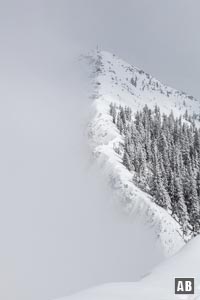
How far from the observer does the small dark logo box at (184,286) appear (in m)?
9.46

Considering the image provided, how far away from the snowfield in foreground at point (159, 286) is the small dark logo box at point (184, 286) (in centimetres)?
13

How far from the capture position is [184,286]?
9859 mm

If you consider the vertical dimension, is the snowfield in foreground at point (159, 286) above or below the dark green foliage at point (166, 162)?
below

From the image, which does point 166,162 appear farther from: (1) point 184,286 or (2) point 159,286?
(1) point 184,286

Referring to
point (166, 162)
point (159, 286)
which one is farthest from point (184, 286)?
point (166, 162)

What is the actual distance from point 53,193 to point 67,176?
29.9ft

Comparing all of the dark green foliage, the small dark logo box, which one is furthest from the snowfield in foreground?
the dark green foliage

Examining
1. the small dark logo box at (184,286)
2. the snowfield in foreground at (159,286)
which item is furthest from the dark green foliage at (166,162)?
the small dark logo box at (184,286)

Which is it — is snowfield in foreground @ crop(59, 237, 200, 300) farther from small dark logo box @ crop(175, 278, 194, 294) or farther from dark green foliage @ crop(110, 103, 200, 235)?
dark green foliage @ crop(110, 103, 200, 235)

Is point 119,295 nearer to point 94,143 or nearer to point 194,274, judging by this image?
point 194,274

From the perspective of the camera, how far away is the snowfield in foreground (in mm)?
9336

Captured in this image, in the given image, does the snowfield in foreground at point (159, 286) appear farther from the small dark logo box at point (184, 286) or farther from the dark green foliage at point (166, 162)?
the dark green foliage at point (166, 162)

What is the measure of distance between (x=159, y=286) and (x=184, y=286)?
78 cm

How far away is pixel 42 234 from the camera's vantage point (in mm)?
88688
